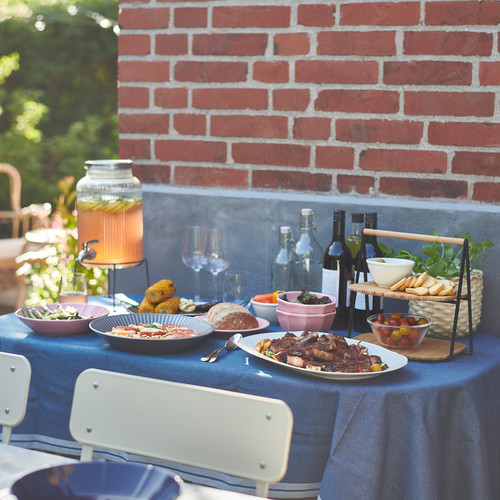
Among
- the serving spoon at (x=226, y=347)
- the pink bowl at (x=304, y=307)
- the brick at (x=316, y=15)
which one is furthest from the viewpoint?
the brick at (x=316, y=15)

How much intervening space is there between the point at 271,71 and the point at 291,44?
10 cm

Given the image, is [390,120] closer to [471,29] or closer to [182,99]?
[471,29]

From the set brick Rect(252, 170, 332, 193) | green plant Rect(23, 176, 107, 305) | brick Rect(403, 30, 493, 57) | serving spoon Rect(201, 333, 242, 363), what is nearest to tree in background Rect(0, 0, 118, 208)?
green plant Rect(23, 176, 107, 305)

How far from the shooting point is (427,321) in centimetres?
191

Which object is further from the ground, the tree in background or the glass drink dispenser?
the tree in background

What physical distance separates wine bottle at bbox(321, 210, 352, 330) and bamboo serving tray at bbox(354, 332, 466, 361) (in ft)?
0.39

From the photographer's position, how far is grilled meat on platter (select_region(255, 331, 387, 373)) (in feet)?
5.61

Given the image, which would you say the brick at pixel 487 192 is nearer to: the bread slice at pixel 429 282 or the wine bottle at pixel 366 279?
the wine bottle at pixel 366 279

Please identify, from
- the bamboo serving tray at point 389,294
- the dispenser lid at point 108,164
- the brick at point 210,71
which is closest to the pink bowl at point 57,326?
the dispenser lid at point 108,164

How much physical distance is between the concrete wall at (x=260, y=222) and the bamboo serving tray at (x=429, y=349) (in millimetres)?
276

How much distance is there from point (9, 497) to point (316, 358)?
81 centimetres

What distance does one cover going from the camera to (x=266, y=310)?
217 cm

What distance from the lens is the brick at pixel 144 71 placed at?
2594 millimetres

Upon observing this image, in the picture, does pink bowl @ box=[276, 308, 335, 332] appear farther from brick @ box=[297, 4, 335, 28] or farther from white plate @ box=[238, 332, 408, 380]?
brick @ box=[297, 4, 335, 28]
